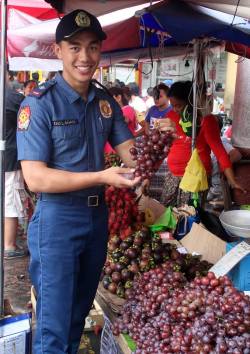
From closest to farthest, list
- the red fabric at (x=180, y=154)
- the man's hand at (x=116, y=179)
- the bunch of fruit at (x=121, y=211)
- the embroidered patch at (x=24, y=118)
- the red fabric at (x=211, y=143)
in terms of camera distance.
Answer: the man's hand at (x=116, y=179)
the embroidered patch at (x=24, y=118)
the bunch of fruit at (x=121, y=211)
the red fabric at (x=211, y=143)
the red fabric at (x=180, y=154)

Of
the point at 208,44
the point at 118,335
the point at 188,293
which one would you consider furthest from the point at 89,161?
the point at 208,44

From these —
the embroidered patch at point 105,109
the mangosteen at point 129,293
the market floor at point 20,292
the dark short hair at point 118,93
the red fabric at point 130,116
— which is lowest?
the market floor at point 20,292

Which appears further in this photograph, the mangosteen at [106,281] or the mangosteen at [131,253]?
the mangosteen at [131,253]

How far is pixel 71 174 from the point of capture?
2.06 m

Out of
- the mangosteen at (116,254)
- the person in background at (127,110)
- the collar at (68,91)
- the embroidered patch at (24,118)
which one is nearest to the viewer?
the embroidered patch at (24,118)

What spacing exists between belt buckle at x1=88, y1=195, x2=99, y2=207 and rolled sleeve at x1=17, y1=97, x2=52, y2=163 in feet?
1.05

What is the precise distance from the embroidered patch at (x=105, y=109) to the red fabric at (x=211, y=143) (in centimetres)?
206

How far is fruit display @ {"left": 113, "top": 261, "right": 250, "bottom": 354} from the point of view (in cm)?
175

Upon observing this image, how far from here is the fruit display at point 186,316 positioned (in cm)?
175

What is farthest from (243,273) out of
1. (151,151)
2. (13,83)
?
(13,83)

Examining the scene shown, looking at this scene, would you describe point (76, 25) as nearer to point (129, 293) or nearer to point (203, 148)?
point (129, 293)

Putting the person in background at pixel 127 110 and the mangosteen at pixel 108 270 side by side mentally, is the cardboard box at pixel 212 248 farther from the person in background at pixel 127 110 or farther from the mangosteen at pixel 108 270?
the person in background at pixel 127 110

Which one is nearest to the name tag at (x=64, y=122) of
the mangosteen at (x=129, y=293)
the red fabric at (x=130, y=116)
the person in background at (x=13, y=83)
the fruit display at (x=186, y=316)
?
the fruit display at (x=186, y=316)

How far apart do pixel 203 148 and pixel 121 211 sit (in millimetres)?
1557
